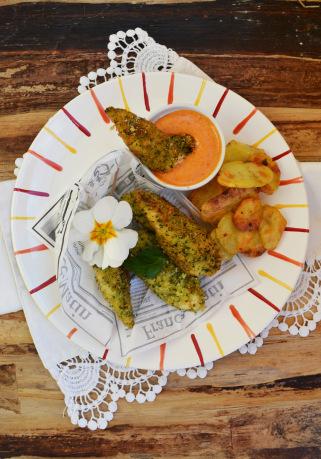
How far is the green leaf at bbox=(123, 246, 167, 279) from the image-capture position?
163 cm

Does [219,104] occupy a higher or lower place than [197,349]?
higher

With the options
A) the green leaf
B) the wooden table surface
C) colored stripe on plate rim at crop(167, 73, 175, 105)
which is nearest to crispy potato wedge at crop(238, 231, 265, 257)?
the green leaf

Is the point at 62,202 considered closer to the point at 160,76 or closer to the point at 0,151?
the point at 0,151

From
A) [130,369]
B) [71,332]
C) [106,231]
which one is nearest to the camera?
[106,231]

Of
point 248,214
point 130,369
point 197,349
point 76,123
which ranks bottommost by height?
point 130,369

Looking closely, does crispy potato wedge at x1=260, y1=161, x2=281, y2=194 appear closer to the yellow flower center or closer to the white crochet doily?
the white crochet doily

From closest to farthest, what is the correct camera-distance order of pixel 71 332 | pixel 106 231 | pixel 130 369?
pixel 106 231, pixel 71 332, pixel 130 369

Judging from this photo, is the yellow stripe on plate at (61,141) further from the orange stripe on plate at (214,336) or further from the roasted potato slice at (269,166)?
the orange stripe on plate at (214,336)

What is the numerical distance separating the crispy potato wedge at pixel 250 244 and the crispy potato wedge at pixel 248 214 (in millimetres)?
17

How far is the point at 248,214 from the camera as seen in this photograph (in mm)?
1632

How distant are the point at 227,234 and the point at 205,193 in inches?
5.4

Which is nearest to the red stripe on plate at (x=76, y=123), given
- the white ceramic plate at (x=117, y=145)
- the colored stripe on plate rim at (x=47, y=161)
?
the white ceramic plate at (x=117, y=145)

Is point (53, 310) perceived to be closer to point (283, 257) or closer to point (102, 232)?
point (102, 232)

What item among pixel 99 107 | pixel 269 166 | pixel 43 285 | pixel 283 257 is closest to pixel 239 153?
pixel 269 166
